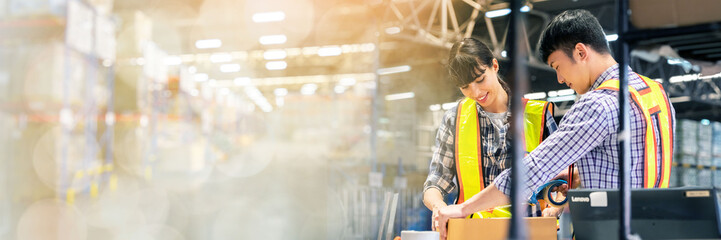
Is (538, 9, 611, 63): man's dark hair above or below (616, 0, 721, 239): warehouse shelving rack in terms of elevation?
above

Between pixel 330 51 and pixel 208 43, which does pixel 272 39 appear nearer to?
pixel 330 51

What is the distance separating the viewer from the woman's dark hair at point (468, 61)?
5.46 feet

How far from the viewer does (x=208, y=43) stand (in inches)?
742

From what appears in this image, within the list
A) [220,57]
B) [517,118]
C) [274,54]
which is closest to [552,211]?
[517,118]

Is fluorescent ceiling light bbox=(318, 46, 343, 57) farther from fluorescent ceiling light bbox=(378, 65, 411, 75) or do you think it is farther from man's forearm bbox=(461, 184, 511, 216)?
man's forearm bbox=(461, 184, 511, 216)

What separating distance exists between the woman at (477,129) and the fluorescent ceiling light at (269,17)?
15598mm

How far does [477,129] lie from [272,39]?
55.8 feet

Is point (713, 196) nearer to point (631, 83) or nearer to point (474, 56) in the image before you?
point (631, 83)

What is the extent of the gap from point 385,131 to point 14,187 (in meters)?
6.51

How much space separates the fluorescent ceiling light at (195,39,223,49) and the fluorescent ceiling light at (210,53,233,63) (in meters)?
0.33

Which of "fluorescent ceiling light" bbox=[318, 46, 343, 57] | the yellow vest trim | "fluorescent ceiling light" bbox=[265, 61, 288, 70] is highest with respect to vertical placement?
"fluorescent ceiling light" bbox=[318, 46, 343, 57]

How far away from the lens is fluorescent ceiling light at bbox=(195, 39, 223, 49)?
1853 cm

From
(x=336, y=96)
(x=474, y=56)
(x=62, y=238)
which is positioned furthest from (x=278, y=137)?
(x=474, y=56)

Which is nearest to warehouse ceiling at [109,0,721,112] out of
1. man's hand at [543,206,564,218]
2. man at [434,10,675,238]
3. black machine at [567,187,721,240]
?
man's hand at [543,206,564,218]
